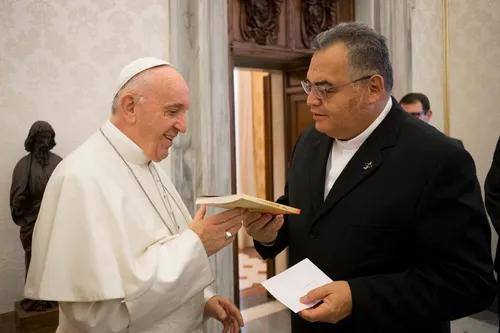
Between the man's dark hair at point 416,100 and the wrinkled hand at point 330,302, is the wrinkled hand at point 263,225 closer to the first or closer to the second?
the wrinkled hand at point 330,302

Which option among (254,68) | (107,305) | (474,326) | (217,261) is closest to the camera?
(107,305)

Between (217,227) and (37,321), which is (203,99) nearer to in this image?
(37,321)

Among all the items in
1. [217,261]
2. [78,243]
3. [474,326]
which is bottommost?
[474,326]

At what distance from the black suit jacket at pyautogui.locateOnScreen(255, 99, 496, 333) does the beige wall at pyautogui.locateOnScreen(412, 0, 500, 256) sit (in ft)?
13.3

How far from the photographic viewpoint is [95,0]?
3.33 metres

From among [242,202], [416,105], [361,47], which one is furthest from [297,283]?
[416,105]

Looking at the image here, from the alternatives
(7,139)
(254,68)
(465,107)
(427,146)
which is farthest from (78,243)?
(465,107)

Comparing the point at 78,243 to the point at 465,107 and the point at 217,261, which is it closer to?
the point at 217,261

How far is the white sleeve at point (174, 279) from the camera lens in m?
1.59

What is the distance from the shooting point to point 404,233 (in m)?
1.64

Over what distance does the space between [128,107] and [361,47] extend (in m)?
0.93

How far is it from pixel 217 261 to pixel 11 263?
1614 mm

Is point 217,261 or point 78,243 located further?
point 217,261

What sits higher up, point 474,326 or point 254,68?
point 254,68
